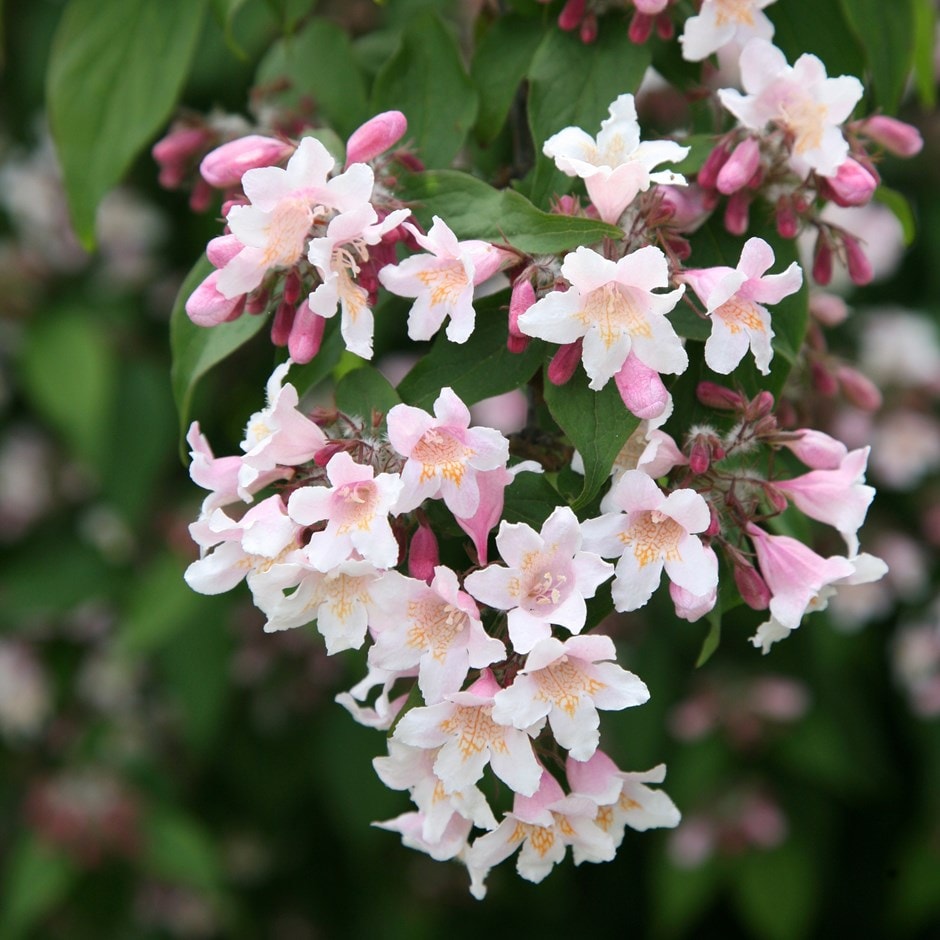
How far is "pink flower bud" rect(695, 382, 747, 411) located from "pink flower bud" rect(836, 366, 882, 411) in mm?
497

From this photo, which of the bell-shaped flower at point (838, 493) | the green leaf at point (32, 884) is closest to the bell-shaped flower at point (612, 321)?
the bell-shaped flower at point (838, 493)

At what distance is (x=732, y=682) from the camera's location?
3010 mm

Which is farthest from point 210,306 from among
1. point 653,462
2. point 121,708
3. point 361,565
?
point 121,708

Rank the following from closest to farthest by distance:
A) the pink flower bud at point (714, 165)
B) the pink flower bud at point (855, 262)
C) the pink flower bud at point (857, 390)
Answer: the pink flower bud at point (714, 165), the pink flower bud at point (855, 262), the pink flower bud at point (857, 390)

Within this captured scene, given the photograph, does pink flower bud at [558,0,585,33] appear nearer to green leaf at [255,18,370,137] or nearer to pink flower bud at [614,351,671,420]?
green leaf at [255,18,370,137]

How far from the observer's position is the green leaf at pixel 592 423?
3.57 ft

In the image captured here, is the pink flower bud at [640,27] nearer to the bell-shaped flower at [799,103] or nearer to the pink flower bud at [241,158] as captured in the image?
the bell-shaped flower at [799,103]

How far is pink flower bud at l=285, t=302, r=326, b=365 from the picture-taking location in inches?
46.4

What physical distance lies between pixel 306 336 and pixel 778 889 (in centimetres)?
231

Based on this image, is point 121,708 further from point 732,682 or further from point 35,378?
point 732,682

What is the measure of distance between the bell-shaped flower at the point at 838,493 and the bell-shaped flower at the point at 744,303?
0.15 metres

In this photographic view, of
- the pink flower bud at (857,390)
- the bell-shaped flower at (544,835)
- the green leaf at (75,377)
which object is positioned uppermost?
the pink flower bud at (857,390)

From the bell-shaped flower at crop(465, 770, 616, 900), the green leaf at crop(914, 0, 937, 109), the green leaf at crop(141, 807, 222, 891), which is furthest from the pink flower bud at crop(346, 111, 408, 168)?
the green leaf at crop(141, 807, 222, 891)

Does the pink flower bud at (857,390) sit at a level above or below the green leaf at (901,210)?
below
